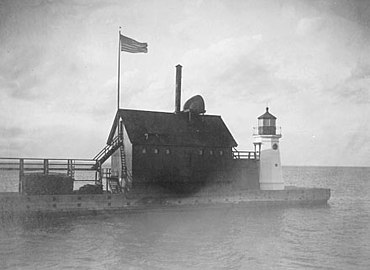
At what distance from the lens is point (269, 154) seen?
1261 inches

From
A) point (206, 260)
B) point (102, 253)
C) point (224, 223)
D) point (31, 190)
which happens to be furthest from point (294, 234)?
point (31, 190)

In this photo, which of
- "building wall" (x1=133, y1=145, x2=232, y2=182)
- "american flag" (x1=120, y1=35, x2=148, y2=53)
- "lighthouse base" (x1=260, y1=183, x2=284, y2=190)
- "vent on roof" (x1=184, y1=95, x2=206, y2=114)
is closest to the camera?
"american flag" (x1=120, y1=35, x2=148, y2=53)

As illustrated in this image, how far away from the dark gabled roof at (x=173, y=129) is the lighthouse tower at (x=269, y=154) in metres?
2.55

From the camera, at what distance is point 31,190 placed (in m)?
24.5

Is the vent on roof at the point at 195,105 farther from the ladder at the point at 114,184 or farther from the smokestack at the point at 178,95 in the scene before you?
the ladder at the point at 114,184

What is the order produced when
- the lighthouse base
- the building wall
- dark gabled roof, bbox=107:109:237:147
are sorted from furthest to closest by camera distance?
the lighthouse base → dark gabled roof, bbox=107:109:237:147 → the building wall

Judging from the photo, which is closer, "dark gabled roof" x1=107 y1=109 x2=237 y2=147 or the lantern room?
"dark gabled roof" x1=107 y1=109 x2=237 y2=147

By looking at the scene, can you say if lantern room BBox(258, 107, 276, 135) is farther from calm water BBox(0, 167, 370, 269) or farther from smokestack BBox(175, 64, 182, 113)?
calm water BBox(0, 167, 370, 269)

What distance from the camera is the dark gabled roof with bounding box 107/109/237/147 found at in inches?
1118

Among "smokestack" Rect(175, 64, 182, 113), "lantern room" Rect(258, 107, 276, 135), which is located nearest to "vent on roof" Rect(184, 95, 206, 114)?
"smokestack" Rect(175, 64, 182, 113)

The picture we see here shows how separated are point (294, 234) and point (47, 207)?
1328 centimetres

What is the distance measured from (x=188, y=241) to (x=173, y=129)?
1221 cm

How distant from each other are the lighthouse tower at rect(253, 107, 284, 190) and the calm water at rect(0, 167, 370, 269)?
4.85 m

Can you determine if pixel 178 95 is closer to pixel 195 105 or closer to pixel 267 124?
pixel 195 105
